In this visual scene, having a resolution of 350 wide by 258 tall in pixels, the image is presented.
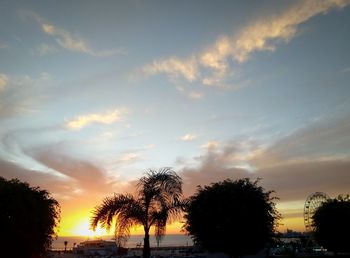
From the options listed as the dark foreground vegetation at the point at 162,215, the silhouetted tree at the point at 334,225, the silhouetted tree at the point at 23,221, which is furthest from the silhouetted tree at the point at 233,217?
the silhouetted tree at the point at 334,225

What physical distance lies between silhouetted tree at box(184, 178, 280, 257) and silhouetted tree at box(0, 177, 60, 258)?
31.6 ft

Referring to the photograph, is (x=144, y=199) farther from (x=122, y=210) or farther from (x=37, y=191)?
(x=37, y=191)

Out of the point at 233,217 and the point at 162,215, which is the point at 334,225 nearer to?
the point at 233,217

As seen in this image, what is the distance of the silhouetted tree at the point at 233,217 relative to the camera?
26156mm

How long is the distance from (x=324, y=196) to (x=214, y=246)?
192 feet

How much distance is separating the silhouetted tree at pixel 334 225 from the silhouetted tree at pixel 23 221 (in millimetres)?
30607

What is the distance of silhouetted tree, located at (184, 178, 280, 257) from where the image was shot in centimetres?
2616

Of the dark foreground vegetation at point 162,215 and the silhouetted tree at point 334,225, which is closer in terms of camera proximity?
the dark foreground vegetation at point 162,215

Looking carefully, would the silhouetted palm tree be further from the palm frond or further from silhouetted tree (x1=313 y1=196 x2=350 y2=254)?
silhouetted tree (x1=313 y1=196 x2=350 y2=254)

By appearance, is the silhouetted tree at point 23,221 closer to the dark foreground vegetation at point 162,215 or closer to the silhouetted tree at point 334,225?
the dark foreground vegetation at point 162,215

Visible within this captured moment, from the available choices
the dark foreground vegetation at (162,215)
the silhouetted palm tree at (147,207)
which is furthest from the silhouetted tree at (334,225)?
the silhouetted palm tree at (147,207)

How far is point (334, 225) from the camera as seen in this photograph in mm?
44125

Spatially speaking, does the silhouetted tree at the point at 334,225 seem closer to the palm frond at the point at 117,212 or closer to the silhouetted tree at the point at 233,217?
the silhouetted tree at the point at 233,217

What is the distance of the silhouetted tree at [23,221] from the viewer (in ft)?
80.7
